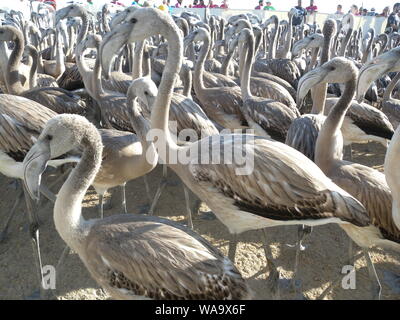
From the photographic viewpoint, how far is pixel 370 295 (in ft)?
13.2

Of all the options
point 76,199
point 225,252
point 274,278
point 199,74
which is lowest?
point 225,252

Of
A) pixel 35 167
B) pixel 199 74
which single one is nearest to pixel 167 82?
pixel 35 167

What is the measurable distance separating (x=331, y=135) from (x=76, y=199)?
2698mm

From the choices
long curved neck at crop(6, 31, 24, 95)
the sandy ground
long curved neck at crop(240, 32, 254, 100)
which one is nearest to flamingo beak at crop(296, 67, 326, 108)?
the sandy ground

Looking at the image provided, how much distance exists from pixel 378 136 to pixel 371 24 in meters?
22.2

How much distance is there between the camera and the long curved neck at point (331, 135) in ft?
13.4

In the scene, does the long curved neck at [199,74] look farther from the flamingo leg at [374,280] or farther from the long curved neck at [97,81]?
the flamingo leg at [374,280]

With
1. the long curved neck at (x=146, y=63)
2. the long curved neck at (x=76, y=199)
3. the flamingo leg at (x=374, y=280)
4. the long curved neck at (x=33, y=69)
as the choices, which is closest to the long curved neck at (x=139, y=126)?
the long curved neck at (x=76, y=199)

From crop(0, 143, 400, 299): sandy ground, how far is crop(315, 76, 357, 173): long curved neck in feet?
4.00

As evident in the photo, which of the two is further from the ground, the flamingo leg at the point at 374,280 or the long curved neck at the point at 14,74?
the long curved neck at the point at 14,74

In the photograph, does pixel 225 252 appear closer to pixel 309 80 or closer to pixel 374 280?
pixel 374 280

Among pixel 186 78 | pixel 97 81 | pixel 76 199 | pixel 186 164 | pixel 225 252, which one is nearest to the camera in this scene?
pixel 76 199

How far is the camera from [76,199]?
9.59 feet

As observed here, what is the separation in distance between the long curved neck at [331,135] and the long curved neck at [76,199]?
234 cm
